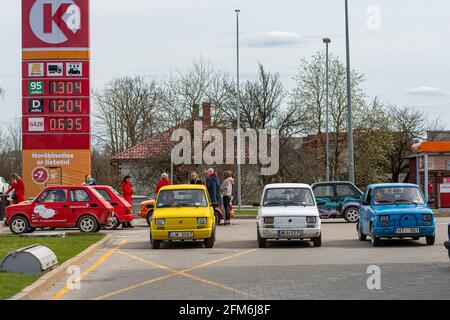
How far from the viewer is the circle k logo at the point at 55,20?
110ft

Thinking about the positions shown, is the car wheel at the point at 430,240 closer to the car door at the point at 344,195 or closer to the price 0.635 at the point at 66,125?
the car door at the point at 344,195

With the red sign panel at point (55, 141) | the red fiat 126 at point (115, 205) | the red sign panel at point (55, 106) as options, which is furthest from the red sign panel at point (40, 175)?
the red fiat 126 at point (115, 205)

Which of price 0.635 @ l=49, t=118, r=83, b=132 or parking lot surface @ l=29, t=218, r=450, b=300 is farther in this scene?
price 0.635 @ l=49, t=118, r=83, b=132

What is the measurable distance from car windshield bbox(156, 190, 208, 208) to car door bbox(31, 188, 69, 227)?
17.8 ft

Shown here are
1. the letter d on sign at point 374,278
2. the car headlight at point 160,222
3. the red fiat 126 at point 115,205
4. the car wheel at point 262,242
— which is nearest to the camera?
the letter d on sign at point 374,278

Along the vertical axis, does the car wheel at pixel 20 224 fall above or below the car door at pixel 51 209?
below

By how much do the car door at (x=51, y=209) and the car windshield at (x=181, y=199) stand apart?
5.41 meters

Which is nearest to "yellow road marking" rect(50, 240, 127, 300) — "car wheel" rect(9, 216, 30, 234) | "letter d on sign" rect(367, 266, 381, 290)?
"car wheel" rect(9, 216, 30, 234)

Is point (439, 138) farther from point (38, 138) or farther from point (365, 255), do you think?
point (365, 255)

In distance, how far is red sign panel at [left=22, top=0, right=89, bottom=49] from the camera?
110 feet

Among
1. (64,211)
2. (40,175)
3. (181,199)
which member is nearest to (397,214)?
(181,199)

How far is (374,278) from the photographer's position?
1317cm

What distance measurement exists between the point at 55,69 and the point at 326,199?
12.3 metres

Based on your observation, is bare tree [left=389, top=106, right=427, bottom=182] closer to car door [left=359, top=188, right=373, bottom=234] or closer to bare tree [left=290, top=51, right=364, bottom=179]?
bare tree [left=290, top=51, right=364, bottom=179]
